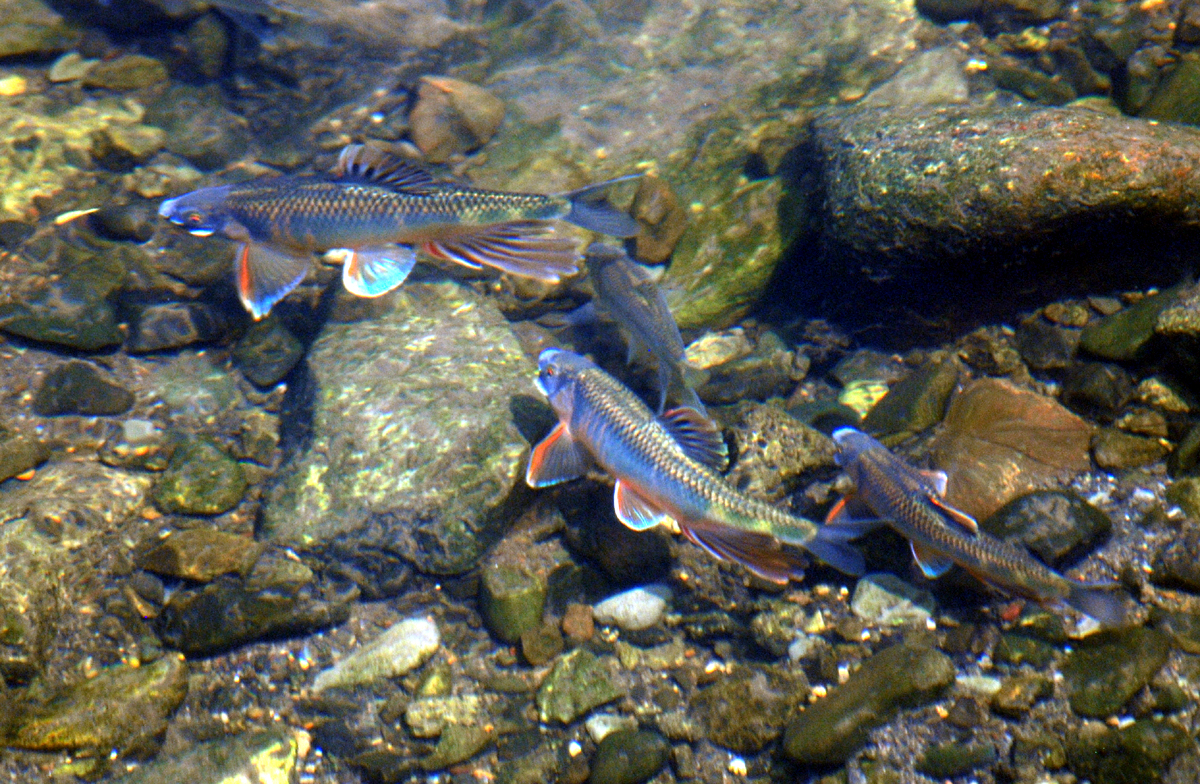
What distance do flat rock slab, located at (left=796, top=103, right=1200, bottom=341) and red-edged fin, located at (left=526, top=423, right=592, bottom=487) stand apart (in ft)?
8.75

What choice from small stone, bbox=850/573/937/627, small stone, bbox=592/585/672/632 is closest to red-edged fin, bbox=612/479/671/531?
small stone, bbox=592/585/672/632

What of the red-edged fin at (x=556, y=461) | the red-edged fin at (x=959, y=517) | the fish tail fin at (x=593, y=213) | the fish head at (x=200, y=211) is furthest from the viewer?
the fish head at (x=200, y=211)

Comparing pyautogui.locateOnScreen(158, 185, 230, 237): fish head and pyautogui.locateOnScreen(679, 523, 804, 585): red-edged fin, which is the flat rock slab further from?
pyautogui.locateOnScreen(158, 185, 230, 237): fish head

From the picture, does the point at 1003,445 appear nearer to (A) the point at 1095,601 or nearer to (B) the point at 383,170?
(A) the point at 1095,601

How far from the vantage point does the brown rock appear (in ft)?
13.2

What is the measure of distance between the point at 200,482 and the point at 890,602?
445 centimetres

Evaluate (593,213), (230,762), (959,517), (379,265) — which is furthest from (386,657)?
(959,517)

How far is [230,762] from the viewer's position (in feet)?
10.9

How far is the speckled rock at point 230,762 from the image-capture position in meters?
3.27

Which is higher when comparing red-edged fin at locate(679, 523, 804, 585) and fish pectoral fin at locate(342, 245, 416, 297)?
fish pectoral fin at locate(342, 245, 416, 297)

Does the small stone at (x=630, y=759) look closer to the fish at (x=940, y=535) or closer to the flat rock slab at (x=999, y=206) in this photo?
the fish at (x=940, y=535)

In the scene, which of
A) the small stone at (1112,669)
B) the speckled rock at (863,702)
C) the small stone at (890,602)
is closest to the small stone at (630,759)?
the speckled rock at (863,702)

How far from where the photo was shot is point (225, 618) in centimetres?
394

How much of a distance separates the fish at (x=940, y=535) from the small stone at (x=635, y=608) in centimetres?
114
